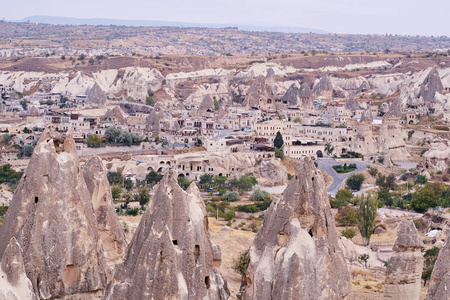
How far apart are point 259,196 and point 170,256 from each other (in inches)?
1707

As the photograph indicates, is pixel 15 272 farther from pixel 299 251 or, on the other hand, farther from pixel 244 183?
pixel 244 183

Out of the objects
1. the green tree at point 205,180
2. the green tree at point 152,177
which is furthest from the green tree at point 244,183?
the green tree at point 152,177

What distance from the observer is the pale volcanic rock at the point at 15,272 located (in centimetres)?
1469

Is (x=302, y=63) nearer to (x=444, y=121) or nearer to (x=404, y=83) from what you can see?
(x=404, y=83)

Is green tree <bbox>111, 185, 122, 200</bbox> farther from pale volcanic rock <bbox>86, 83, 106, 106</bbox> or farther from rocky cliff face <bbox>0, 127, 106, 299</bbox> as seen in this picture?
pale volcanic rock <bbox>86, 83, 106, 106</bbox>

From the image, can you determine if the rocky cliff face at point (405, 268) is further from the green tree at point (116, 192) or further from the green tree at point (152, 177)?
the green tree at point (152, 177)

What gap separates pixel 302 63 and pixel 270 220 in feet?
492

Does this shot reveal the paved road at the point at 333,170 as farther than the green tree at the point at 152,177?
Yes

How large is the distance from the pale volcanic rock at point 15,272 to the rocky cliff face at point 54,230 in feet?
2.85

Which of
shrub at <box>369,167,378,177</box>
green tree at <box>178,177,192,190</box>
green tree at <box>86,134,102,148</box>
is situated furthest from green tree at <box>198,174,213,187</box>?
shrub at <box>369,167,378,177</box>

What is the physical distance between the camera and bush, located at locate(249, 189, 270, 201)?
Result: 2288 inches

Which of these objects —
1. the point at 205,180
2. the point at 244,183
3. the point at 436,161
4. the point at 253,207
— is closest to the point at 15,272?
the point at 253,207

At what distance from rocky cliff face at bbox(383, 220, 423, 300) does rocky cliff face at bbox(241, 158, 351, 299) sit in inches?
141

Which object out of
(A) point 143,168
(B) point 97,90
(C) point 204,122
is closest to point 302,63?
(B) point 97,90
